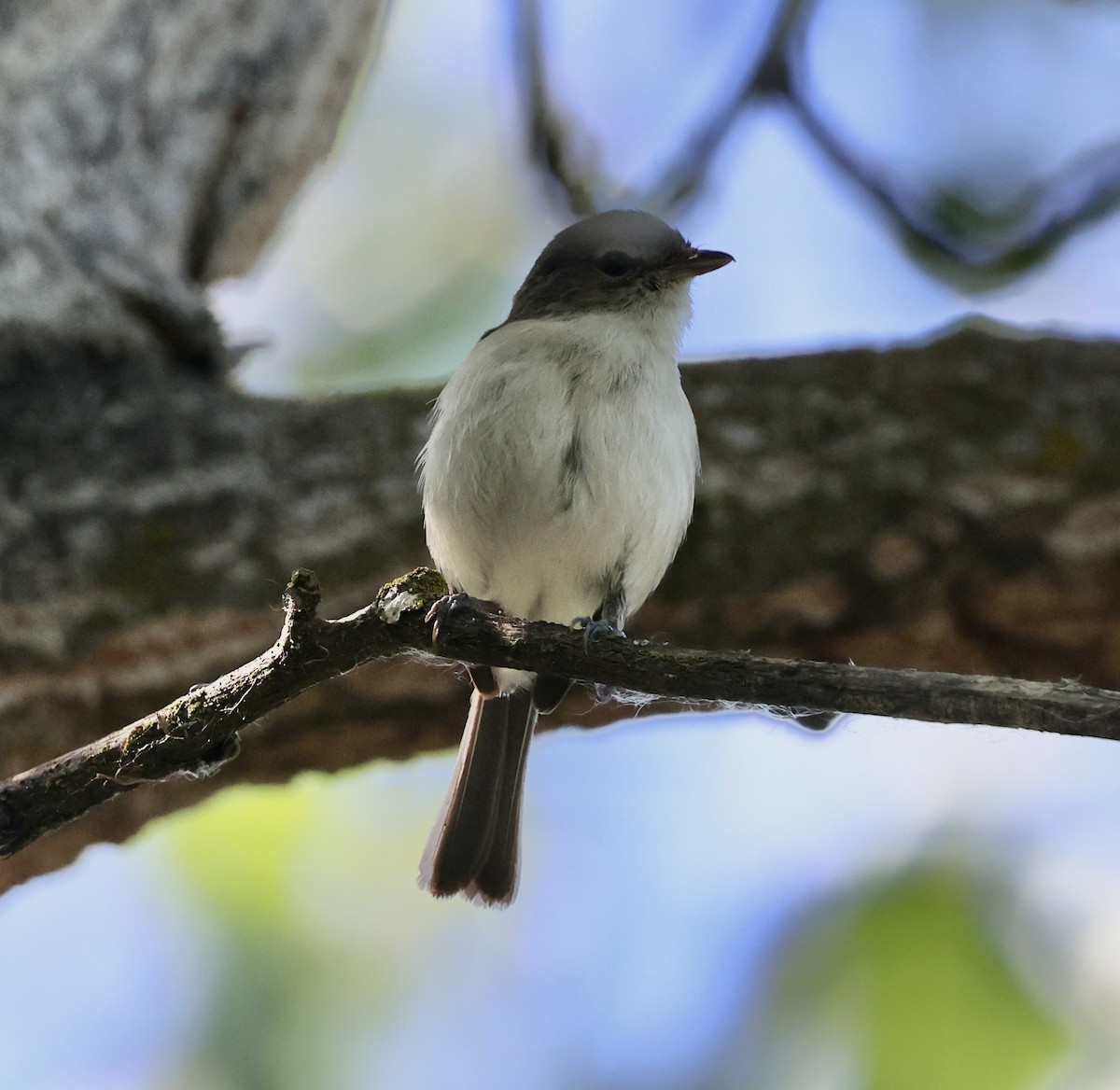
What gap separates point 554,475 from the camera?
10.5 feet

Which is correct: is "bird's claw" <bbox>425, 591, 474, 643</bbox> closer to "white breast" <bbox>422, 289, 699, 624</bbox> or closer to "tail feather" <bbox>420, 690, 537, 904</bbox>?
"white breast" <bbox>422, 289, 699, 624</bbox>

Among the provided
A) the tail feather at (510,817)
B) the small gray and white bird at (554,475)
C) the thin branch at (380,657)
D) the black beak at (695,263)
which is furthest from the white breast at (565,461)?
the thin branch at (380,657)

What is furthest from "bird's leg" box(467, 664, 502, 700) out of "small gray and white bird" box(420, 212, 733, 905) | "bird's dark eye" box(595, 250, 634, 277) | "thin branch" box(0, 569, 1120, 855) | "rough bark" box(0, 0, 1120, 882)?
"bird's dark eye" box(595, 250, 634, 277)

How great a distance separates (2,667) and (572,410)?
1.59m

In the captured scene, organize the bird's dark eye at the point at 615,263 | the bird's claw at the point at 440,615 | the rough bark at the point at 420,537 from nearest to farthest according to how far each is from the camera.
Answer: the bird's claw at the point at 440,615
the rough bark at the point at 420,537
the bird's dark eye at the point at 615,263

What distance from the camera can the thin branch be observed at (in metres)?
1.80

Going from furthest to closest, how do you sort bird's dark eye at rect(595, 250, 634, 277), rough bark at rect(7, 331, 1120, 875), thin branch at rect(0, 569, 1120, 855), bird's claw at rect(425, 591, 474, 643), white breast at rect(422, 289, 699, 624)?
bird's dark eye at rect(595, 250, 634, 277) < rough bark at rect(7, 331, 1120, 875) < white breast at rect(422, 289, 699, 624) < bird's claw at rect(425, 591, 474, 643) < thin branch at rect(0, 569, 1120, 855)

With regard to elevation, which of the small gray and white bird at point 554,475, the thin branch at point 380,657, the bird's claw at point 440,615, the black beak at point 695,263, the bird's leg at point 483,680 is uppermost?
the black beak at point 695,263

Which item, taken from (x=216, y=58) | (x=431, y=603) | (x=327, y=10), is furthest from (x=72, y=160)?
(x=431, y=603)

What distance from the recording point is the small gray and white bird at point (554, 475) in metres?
3.21

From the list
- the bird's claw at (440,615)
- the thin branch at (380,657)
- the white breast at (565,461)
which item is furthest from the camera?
the white breast at (565,461)

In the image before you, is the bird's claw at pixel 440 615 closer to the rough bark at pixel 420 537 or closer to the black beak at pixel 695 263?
the rough bark at pixel 420 537

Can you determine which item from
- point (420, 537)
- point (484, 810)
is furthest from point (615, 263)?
point (484, 810)

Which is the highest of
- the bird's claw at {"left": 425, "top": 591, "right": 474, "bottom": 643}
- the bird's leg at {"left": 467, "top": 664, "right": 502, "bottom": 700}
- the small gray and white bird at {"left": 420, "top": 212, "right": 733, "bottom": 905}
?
the small gray and white bird at {"left": 420, "top": 212, "right": 733, "bottom": 905}
